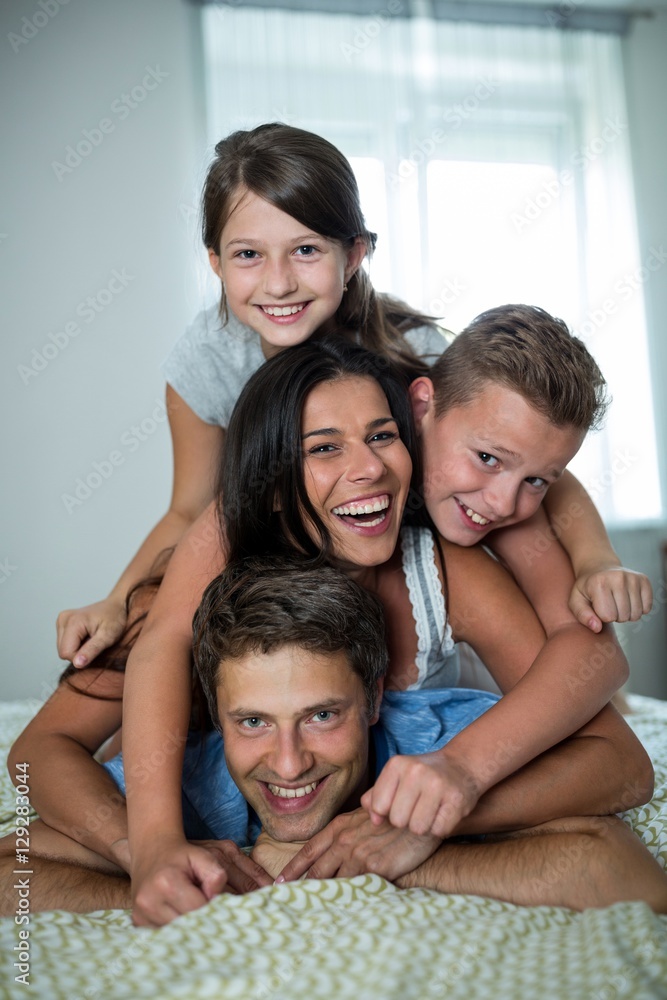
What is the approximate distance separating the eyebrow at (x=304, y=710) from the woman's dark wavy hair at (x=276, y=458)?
284 millimetres

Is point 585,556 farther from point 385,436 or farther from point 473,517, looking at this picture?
point 385,436

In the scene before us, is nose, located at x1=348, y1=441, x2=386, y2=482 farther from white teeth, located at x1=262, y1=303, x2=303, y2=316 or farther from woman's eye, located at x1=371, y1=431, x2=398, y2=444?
white teeth, located at x1=262, y1=303, x2=303, y2=316

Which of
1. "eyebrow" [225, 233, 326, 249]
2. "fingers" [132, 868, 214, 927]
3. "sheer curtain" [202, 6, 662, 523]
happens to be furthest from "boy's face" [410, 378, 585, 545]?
"sheer curtain" [202, 6, 662, 523]

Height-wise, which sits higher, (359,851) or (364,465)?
(364,465)

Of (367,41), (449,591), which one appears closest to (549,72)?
(367,41)

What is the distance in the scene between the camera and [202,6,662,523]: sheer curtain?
4.61 metres

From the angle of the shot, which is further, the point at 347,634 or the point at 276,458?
the point at 276,458

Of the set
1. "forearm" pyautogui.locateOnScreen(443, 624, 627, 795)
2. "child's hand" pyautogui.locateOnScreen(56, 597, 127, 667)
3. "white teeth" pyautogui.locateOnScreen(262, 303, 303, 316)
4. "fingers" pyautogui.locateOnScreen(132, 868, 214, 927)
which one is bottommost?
"fingers" pyautogui.locateOnScreen(132, 868, 214, 927)

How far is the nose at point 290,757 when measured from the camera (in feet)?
4.40

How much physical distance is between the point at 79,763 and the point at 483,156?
416 cm

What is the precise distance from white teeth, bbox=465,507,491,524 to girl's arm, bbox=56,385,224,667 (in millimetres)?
665

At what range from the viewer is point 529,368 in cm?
165

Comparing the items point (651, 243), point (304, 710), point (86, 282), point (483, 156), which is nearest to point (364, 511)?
point (304, 710)

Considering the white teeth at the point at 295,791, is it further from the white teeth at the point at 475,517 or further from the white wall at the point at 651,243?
the white wall at the point at 651,243
